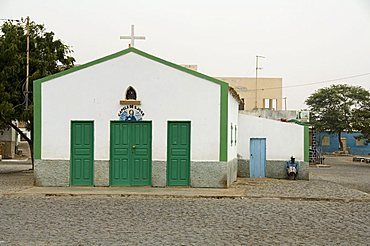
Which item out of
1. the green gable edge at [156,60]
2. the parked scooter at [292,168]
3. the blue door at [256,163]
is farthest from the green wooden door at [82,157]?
the parked scooter at [292,168]

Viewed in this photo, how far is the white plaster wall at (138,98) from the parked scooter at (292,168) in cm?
655

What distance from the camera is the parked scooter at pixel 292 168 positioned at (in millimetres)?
26156

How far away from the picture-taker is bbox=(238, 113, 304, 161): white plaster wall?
2633 centimetres

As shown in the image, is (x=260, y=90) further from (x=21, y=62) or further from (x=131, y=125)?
(x=131, y=125)

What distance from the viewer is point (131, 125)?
67.5 feet

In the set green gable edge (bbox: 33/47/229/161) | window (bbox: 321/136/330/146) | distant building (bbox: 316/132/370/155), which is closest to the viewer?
green gable edge (bbox: 33/47/229/161)

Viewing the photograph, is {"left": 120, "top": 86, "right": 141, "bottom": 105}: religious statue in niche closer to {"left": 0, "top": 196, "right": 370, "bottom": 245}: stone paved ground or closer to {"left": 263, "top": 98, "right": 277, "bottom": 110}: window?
{"left": 0, "top": 196, "right": 370, "bottom": 245}: stone paved ground

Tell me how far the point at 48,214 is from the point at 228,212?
389 centimetres

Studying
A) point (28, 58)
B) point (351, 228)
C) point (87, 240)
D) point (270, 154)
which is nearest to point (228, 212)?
point (351, 228)

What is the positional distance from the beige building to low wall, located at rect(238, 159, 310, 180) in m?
35.5

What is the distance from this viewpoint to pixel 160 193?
1873 cm

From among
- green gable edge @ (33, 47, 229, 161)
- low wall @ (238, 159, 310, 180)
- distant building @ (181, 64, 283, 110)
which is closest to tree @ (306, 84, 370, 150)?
distant building @ (181, 64, 283, 110)

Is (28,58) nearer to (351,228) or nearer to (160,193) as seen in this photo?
(160,193)

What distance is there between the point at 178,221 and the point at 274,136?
45.5 ft
